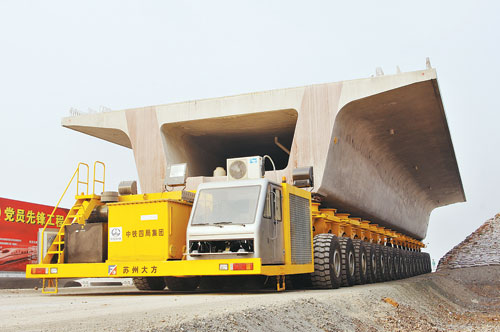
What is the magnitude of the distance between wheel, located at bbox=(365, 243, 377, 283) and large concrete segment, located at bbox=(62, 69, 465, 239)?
220cm

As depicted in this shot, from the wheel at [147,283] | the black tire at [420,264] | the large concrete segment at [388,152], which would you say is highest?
the large concrete segment at [388,152]

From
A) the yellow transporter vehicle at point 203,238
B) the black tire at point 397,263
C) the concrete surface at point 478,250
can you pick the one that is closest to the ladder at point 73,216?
the yellow transporter vehicle at point 203,238

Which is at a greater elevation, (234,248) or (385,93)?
(385,93)

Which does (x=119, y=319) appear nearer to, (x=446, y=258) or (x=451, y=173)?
(x=451, y=173)

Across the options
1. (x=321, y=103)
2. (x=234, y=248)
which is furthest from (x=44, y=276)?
(x=321, y=103)

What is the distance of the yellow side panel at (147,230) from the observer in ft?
35.0

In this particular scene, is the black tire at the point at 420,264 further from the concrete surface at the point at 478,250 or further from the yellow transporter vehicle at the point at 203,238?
the yellow transporter vehicle at the point at 203,238

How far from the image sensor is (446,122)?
21641mm

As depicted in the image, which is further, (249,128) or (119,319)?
(249,128)

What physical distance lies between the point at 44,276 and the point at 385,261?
1110cm

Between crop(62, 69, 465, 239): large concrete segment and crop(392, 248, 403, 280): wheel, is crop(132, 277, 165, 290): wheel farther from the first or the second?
crop(392, 248, 403, 280): wheel

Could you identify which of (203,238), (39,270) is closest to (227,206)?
(203,238)

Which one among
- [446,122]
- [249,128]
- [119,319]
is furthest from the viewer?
[446,122]

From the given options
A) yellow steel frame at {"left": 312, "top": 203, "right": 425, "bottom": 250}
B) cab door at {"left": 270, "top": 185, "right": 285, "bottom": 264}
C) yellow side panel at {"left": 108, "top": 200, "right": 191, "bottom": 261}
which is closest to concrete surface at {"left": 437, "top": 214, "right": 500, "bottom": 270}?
yellow steel frame at {"left": 312, "top": 203, "right": 425, "bottom": 250}
